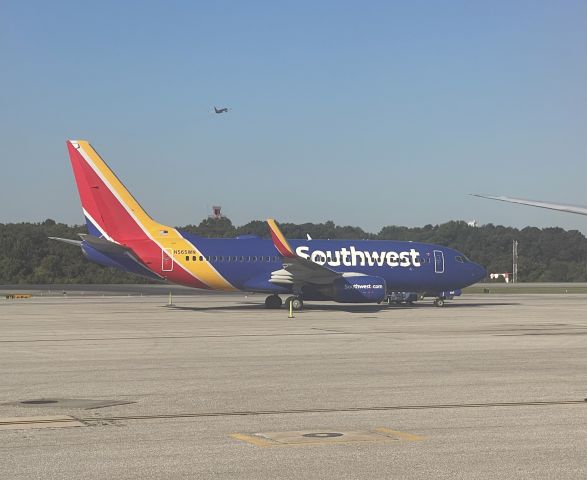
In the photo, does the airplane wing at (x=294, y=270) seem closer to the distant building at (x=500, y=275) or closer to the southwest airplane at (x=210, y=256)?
the southwest airplane at (x=210, y=256)

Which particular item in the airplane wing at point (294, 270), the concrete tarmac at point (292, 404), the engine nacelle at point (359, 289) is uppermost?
the airplane wing at point (294, 270)

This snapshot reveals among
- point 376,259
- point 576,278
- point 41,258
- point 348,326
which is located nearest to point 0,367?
point 348,326

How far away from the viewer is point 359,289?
1863 inches

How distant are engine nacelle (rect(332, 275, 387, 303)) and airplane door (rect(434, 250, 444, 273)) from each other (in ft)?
18.8

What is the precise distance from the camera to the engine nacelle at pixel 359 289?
155ft

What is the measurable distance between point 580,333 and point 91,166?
2694 centimetres

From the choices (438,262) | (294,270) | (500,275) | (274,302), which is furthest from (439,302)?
(500,275)

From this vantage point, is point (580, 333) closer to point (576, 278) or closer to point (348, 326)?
point (348, 326)

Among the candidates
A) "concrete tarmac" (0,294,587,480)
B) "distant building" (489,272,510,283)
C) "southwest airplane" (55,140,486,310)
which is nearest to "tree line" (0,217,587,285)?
"distant building" (489,272,510,283)

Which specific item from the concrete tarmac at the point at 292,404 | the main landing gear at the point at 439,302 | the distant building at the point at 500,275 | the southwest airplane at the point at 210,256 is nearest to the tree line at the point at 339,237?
the distant building at the point at 500,275

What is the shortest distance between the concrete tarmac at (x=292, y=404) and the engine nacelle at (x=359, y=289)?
1478 cm

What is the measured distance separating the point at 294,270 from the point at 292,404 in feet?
107

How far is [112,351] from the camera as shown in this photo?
2522cm

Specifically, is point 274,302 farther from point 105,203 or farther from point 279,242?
point 105,203
